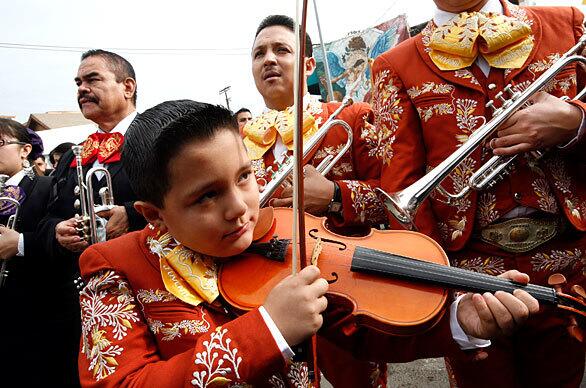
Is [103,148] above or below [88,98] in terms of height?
below

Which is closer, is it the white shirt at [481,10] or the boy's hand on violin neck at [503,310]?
the boy's hand on violin neck at [503,310]

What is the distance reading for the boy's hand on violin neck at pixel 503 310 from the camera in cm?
98

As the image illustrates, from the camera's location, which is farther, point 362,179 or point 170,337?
point 362,179

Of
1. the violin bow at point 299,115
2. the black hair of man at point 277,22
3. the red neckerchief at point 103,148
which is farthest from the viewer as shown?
the red neckerchief at point 103,148

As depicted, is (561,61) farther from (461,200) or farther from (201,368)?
(201,368)

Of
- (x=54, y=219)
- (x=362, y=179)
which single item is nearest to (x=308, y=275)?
(x=362, y=179)

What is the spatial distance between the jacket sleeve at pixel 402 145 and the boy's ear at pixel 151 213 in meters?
0.83

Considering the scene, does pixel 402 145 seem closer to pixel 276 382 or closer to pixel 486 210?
pixel 486 210

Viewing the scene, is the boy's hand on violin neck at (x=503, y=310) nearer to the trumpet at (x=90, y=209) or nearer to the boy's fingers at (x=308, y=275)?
the boy's fingers at (x=308, y=275)

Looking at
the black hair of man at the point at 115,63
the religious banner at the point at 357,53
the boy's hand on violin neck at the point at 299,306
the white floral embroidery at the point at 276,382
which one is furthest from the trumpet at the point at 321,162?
the religious banner at the point at 357,53

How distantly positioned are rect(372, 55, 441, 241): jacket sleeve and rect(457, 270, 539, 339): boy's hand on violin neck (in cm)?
50

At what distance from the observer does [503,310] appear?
0.98 m

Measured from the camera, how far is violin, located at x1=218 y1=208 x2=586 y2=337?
3.38ft

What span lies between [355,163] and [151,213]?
3.81 feet
